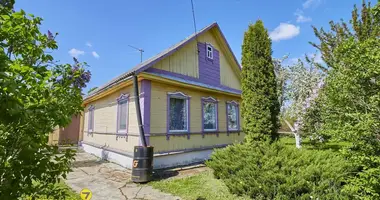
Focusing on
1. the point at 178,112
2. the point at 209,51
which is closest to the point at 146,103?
the point at 178,112

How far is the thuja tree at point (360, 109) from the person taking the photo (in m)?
3.85

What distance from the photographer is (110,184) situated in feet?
18.9

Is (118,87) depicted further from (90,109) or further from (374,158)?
(374,158)

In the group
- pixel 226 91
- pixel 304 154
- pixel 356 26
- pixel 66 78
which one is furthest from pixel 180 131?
pixel 356 26

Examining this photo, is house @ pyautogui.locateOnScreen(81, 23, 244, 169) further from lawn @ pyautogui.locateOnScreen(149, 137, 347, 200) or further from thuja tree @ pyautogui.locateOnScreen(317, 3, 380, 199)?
thuja tree @ pyautogui.locateOnScreen(317, 3, 380, 199)

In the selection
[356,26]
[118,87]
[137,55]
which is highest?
[356,26]

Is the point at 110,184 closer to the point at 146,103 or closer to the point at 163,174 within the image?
the point at 163,174

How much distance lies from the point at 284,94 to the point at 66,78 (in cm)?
1180

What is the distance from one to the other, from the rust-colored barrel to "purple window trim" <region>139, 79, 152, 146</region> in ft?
3.24

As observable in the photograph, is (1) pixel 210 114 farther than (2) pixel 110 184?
Yes

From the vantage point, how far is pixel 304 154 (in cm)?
477

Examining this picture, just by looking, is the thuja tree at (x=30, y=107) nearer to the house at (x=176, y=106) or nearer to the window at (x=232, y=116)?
the house at (x=176, y=106)

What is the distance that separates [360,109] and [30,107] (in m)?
5.52

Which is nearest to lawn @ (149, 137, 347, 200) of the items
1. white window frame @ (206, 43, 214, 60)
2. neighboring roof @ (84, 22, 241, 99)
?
neighboring roof @ (84, 22, 241, 99)
